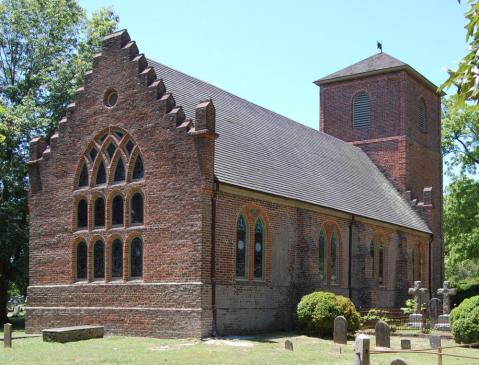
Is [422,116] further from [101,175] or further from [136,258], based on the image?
[136,258]

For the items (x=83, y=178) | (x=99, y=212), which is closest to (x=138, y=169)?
(x=99, y=212)

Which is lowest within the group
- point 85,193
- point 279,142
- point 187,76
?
point 85,193

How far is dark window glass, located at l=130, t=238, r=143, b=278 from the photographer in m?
24.8

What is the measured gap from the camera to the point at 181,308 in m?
23.1

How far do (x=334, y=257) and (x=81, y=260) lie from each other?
10.9 m

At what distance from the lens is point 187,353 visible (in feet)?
62.5

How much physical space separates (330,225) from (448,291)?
238 inches

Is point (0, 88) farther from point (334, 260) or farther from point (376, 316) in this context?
point (376, 316)

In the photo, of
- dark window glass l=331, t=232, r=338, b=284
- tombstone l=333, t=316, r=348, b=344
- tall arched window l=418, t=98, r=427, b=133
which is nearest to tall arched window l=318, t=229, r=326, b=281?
dark window glass l=331, t=232, r=338, b=284

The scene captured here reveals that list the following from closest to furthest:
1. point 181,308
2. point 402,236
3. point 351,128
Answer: point 181,308 → point 402,236 → point 351,128

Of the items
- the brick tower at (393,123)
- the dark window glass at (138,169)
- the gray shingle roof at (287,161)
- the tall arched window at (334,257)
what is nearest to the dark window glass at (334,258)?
the tall arched window at (334,257)

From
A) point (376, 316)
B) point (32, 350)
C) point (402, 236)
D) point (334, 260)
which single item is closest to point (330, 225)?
point (334, 260)

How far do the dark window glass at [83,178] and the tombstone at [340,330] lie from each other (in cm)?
1076

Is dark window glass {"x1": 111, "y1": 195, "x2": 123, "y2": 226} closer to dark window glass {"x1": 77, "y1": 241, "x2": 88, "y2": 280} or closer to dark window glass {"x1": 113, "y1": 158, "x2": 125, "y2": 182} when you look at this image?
dark window glass {"x1": 113, "y1": 158, "x2": 125, "y2": 182}
